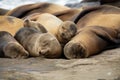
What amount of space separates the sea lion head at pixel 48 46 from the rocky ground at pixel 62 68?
111 millimetres

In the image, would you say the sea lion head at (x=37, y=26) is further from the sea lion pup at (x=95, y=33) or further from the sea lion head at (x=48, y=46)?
the sea lion head at (x=48, y=46)

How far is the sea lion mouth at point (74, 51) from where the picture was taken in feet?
16.2

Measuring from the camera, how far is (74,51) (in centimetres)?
495

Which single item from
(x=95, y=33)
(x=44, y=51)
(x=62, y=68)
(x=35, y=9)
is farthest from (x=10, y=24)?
(x=35, y=9)

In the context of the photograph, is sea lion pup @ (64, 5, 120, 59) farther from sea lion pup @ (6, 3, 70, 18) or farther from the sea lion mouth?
sea lion pup @ (6, 3, 70, 18)

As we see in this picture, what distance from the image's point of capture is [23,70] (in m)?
4.12

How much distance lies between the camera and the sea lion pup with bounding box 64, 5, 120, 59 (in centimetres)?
499

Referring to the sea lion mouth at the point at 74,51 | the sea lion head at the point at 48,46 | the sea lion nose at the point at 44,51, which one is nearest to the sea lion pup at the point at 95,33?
the sea lion mouth at the point at 74,51

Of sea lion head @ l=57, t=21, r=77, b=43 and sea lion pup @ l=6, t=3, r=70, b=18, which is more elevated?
sea lion head @ l=57, t=21, r=77, b=43

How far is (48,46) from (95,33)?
91 centimetres

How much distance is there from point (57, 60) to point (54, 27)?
126cm

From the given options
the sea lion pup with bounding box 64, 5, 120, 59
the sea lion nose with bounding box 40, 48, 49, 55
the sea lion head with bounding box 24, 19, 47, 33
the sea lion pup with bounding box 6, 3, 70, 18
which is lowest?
the sea lion pup with bounding box 6, 3, 70, 18

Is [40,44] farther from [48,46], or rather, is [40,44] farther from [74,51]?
[74,51]

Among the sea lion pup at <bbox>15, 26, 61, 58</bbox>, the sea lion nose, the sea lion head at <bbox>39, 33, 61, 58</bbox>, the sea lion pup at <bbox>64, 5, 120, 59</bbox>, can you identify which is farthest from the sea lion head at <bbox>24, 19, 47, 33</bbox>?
the sea lion nose
